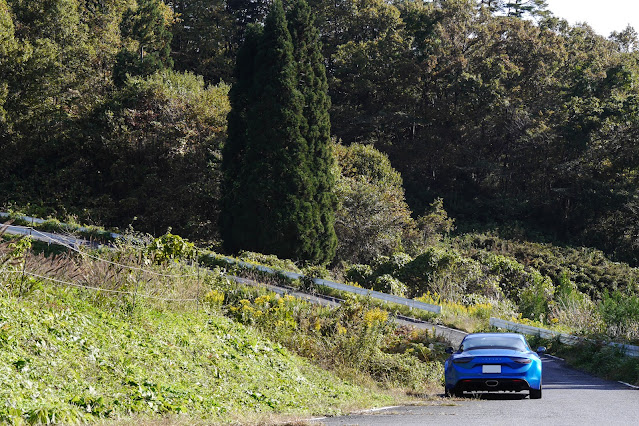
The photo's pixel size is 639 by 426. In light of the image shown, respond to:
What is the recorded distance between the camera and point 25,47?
137 ft

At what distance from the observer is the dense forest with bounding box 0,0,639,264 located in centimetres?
4153

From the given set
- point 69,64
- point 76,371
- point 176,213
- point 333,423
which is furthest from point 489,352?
point 69,64

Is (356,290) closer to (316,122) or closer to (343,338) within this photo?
(343,338)

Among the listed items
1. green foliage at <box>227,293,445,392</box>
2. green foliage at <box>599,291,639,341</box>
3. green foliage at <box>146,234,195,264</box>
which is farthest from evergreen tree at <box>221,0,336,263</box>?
green foliage at <box>146,234,195,264</box>

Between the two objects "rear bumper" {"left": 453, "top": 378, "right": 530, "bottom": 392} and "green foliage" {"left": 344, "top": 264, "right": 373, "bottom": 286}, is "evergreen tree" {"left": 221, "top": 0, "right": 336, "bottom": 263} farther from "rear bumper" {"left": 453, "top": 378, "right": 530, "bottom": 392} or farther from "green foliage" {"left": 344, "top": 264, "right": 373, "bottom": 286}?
"rear bumper" {"left": 453, "top": 378, "right": 530, "bottom": 392}

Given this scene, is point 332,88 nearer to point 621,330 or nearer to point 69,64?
point 69,64

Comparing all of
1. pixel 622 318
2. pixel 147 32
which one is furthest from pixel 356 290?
pixel 147 32

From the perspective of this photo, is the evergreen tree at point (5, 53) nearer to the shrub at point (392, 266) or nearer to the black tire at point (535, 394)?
the shrub at point (392, 266)

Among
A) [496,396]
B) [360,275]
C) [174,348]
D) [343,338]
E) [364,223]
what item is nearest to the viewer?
[174,348]

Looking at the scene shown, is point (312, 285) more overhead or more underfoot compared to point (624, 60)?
more underfoot

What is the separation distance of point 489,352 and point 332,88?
148 feet

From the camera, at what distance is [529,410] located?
1198 cm

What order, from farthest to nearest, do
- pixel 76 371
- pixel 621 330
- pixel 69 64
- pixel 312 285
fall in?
1. pixel 69 64
2. pixel 312 285
3. pixel 621 330
4. pixel 76 371

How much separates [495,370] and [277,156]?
75.1 ft
